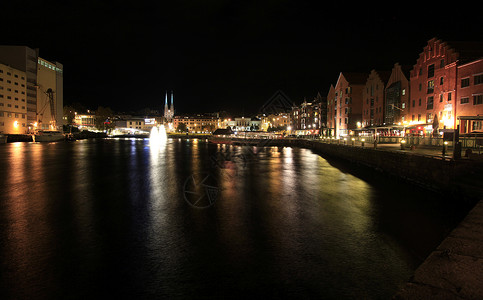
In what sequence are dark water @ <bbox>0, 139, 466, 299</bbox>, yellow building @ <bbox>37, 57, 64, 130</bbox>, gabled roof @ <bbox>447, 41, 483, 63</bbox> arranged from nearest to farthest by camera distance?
dark water @ <bbox>0, 139, 466, 299</bbox>, gabled roof @ <bbox>447, 41, 483, 63</bbox>, yellow building @ <bbox>37, 57, 64, 130</bbox>

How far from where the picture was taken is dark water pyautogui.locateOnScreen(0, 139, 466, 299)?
566cm

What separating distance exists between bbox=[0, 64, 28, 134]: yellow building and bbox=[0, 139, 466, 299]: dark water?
81.5 m

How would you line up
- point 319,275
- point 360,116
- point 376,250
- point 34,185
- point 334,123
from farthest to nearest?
point 334,123 → point 360,116 → point 34,185 → point 376,250 → point 319,275

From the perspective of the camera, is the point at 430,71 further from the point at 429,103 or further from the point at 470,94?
the point at 470,94

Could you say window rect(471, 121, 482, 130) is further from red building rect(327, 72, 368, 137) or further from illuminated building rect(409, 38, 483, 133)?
red building rect(327, 72, 368, 137)

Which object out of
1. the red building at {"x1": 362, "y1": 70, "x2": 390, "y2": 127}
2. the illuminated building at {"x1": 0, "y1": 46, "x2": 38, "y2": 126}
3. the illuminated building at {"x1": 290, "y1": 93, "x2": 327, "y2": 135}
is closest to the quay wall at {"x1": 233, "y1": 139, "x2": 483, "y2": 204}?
the red building at {"x1": 362, "y1": 70, "x2": 390, "y2": 127}

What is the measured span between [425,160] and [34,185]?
22.2m

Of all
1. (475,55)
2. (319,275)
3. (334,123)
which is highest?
(475,55)

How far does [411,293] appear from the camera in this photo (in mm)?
3986

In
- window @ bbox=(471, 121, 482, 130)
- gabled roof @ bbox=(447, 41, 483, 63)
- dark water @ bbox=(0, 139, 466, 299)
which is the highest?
gabled roof @ bbox=(447, 41, 483, 63)

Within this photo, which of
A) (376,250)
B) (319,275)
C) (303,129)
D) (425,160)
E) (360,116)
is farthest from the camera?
(303,129)

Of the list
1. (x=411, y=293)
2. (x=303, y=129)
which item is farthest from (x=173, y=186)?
(x=303, y=129)

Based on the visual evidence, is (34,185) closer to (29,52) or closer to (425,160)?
(425,160)

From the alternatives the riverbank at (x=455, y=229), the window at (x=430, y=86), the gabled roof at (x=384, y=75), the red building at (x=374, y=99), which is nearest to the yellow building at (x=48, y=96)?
the red building at (x=374, y=99)
